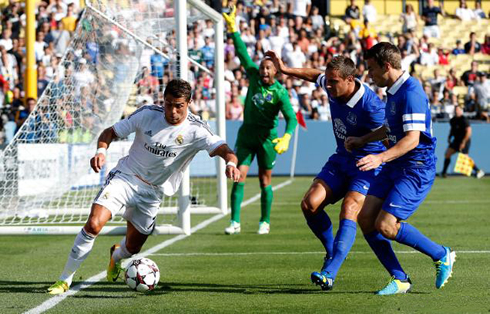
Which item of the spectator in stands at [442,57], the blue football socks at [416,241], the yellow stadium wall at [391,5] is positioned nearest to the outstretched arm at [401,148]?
the blue football socks at [416,241]

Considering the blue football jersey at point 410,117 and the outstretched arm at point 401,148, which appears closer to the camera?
the outstretched arm at point 401,148

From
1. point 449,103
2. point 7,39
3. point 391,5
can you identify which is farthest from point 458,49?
point 7,39

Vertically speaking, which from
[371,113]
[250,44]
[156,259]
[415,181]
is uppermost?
[250,44]

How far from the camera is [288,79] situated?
2775cm

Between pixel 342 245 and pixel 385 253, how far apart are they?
37 centimetres

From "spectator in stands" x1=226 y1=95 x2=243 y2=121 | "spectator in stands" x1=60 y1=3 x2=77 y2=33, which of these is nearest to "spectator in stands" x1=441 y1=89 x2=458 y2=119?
"spectator in stands" x1=226 y1=95 x2=243 y2=121

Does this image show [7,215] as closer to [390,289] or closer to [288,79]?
[390,289]

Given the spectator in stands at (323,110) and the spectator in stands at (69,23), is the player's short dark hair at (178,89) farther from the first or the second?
the spectator in stands at (323,110)

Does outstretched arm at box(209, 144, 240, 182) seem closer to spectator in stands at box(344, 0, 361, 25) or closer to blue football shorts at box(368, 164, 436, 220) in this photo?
blue football shorts at box(368, 164, 436, 220)

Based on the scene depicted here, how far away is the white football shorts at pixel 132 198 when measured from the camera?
26.0 feet

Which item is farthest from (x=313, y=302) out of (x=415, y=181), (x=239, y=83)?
(x=239, y=83)

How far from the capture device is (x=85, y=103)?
542 inches

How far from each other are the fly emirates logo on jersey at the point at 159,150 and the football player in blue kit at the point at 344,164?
1276 mm

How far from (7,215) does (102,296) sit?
5628 mm
